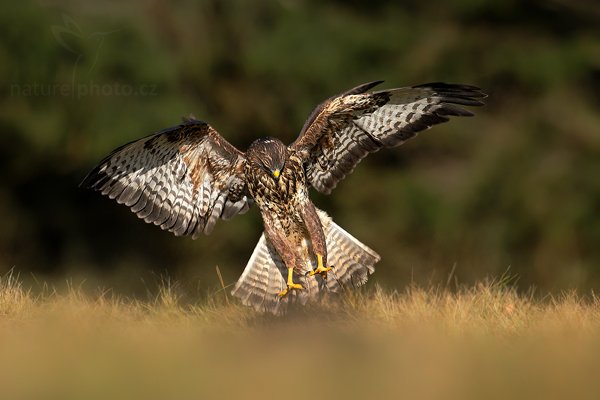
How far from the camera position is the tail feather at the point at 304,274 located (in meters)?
6.22

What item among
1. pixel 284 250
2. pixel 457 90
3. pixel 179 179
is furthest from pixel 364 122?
pixel 179 179

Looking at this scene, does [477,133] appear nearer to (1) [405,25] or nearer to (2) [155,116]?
(1) [405,25]

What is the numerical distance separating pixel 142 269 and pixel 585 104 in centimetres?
519

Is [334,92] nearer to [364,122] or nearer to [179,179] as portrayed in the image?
[364,122]

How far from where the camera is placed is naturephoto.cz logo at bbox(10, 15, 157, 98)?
9.97 m

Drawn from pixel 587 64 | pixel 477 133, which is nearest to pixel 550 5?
pixel 587 64

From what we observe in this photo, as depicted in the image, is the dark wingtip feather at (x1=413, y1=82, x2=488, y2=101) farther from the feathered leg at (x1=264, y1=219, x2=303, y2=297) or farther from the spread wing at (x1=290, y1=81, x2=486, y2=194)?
the feathered leg at (x1=264, y1=219, x2=303, y2=297)

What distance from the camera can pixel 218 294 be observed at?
20.6 feet

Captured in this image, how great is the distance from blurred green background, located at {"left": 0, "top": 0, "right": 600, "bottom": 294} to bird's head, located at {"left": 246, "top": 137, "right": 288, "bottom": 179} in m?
3.89

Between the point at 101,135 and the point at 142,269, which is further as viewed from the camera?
the point at 142,269

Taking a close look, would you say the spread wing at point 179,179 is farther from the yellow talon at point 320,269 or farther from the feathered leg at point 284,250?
the yellow talon at point 320,269

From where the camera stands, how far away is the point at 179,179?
6477 millimetres

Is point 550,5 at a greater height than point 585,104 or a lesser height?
greater

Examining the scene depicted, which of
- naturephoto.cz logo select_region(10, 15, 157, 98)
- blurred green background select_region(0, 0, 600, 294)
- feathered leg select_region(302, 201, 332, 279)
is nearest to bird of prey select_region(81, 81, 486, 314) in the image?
feathered leg select_region(302, 201, 332, 279)
